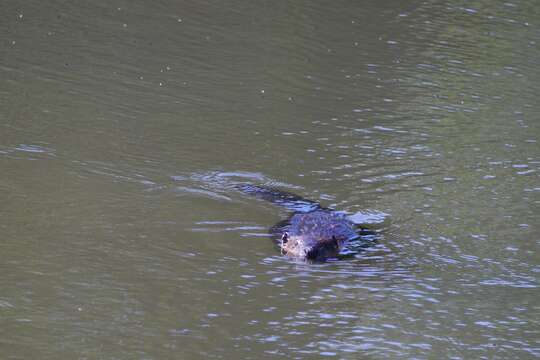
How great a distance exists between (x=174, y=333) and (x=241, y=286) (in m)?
1.10

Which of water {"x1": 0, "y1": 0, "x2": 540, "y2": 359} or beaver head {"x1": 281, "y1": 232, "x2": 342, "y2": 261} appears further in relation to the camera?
beaver head {"x1": 281, "y1": 232, "x2": 342, "y2": 261}

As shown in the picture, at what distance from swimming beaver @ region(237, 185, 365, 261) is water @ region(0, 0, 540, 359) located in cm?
15

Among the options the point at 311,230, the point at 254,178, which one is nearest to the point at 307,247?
the point at 311,230

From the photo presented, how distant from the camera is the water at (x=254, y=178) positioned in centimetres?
759

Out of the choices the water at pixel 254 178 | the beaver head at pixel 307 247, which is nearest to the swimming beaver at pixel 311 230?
the beaver head at pixel 307 247

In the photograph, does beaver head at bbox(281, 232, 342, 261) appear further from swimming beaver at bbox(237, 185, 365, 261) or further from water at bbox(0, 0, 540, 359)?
water at bbox(0, 0, 540, 359)

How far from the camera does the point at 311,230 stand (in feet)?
29.8

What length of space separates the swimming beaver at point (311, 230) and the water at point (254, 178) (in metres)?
0.15

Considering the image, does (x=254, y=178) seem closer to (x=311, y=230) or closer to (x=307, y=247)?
(x=311, y=230)

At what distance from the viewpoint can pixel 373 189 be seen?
10.9m

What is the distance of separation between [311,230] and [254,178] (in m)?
2.07

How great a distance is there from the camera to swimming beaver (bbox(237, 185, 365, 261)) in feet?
29.2

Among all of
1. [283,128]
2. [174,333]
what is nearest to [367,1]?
[283,128]

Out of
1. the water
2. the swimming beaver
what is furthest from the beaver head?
the water
